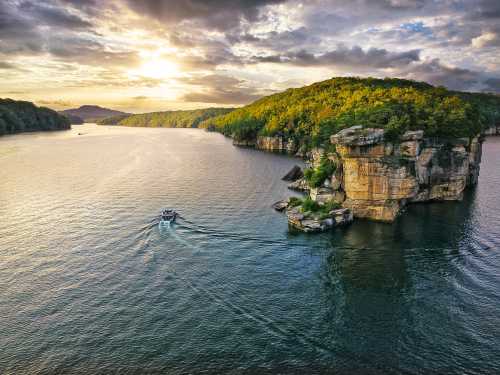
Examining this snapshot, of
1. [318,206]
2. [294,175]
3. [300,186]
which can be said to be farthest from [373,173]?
[294,175]

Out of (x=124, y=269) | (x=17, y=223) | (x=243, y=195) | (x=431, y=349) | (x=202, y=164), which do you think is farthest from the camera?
(x=202, y=164)

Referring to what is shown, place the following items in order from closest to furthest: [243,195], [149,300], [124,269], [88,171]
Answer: [149,300], [124,269], [243,195], [88,171]

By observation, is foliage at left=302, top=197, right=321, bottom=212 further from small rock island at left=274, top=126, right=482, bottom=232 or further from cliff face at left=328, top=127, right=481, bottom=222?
cliff face at left=328, top=127, right=481, bottom=222

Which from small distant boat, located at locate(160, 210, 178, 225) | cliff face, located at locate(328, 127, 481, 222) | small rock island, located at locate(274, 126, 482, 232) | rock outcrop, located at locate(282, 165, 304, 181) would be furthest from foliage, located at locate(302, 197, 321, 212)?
rock outcrop, located at locate(282, 165, 304, 181)

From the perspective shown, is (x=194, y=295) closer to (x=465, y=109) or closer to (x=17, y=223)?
(x=17, y=223)

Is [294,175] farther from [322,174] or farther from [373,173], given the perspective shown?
[373,173]

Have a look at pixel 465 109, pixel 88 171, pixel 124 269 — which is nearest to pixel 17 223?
pixel 124 269

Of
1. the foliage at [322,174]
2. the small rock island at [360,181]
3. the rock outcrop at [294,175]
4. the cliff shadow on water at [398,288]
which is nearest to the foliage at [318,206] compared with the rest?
the small rock island at [360,181]
